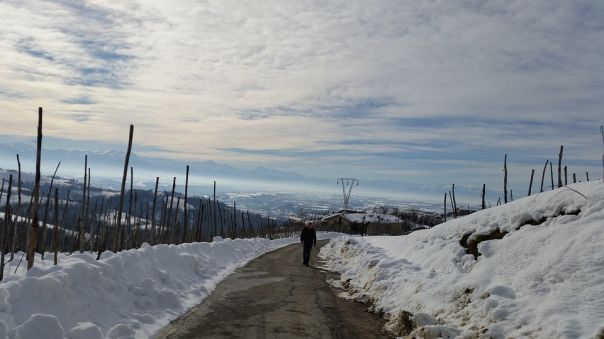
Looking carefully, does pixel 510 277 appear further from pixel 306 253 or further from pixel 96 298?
pixel 306 253

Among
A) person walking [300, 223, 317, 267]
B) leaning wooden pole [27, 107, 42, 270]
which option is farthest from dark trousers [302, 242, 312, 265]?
leaning wooden pole [27, 107, 42, 270]

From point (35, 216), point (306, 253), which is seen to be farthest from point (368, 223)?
point (35, 216)

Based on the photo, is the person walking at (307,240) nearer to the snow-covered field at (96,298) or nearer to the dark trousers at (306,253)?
the dark trousers at (306,253)

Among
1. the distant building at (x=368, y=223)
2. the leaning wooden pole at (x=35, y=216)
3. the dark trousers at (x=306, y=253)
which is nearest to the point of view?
the leaning wooden pole at (x=35, y=216)

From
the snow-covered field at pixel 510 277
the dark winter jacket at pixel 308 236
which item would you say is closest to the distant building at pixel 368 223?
the dark winter jacket at pixel 308 236

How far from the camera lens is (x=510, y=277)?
27.9 feet

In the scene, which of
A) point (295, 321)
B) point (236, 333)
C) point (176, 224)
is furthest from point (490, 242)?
point (176, 224)

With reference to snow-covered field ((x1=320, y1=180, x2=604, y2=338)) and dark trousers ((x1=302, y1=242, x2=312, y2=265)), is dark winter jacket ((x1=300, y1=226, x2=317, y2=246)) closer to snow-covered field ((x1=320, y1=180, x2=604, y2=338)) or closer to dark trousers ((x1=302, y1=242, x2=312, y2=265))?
dark trousers ((x1=302, y1=242, x2=312, y2=265))

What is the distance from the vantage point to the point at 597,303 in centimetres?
659

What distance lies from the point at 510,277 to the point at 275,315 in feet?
16.1

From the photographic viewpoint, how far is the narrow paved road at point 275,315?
830 centimetres

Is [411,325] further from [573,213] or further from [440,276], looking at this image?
[573,213]

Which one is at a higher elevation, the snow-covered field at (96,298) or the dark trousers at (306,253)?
the snow-covered field at (96,298)

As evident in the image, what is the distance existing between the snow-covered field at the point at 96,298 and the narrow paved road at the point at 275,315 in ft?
1.81
